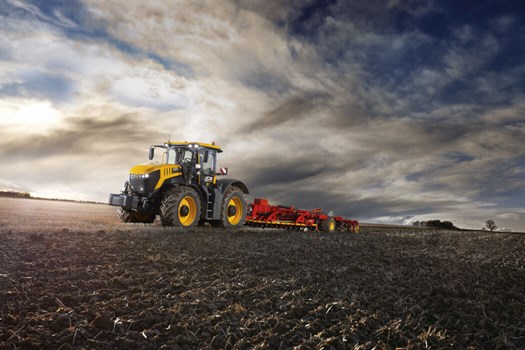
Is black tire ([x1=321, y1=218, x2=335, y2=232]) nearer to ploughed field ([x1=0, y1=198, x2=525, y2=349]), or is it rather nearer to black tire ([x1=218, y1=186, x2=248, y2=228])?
black tire ([x1=218, y1=186, x2=248, y2=228])

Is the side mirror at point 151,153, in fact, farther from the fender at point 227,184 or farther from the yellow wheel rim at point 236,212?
the yellow wheel rim at point 236,212

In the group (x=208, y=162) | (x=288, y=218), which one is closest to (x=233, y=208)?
(x=208, y=162)

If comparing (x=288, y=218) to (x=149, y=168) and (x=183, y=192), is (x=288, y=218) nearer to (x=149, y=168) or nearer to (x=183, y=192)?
(x=183, y=192)

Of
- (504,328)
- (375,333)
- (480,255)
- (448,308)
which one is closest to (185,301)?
(375,333)

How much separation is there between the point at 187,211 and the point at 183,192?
74 cm

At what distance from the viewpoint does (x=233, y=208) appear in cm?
1554

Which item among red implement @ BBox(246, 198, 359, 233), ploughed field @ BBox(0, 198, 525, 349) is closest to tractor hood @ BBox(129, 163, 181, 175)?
red implement @ BBox(246, 198, 359, 233)

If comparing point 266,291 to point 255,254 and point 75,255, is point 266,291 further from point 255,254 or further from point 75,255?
point 75,255

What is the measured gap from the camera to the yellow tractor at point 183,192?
1298 cm

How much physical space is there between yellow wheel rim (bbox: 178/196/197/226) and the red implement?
9.99 ft

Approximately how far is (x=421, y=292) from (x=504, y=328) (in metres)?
1.08

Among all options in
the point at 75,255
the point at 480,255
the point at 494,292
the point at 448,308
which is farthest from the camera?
the point at 480,255

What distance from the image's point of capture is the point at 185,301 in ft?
13.2

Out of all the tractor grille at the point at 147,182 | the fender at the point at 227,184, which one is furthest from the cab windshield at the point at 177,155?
the fender at the point at 227,184
